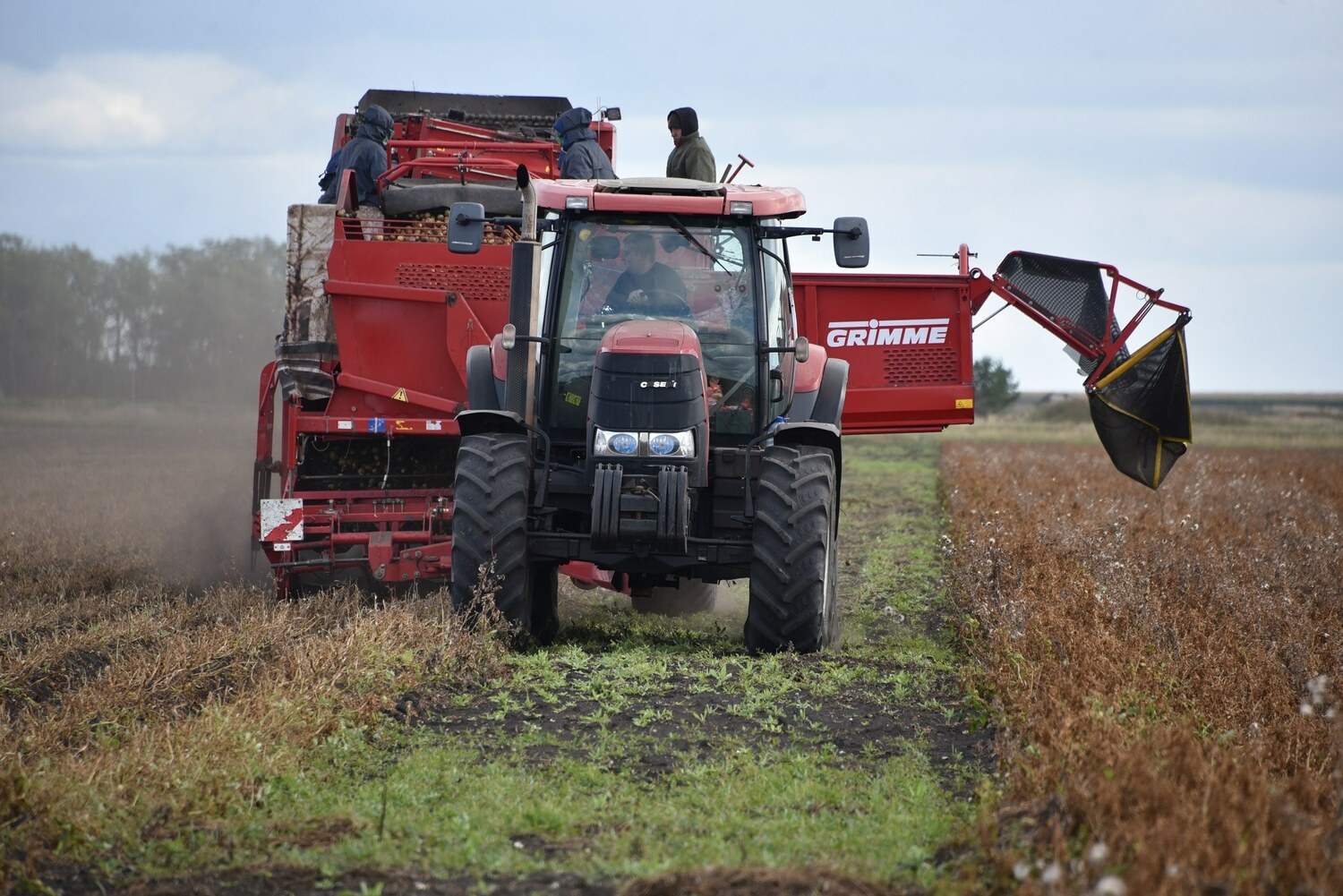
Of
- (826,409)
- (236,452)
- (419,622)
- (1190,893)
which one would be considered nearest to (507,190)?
(826,409)

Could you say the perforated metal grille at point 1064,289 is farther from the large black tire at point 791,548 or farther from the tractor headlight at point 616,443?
the tractor headlight at point 616,443

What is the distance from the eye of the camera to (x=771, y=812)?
492 cm

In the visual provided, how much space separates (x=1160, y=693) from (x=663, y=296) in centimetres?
332

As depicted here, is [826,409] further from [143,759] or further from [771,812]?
[143,759]

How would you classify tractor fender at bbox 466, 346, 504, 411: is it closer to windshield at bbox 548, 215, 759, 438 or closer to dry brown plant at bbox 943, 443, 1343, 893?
windshield at bbox 548, 215, 759, 438

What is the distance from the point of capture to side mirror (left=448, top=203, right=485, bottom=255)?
7598mm

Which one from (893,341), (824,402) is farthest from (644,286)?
(893,341)

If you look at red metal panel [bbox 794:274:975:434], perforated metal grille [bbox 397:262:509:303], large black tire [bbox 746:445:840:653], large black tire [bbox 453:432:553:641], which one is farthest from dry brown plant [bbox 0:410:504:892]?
red metal panel [bbox 794:274:975:434]

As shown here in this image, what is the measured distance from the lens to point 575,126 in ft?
34.9

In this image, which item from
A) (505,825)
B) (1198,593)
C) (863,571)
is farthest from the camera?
(863,571)

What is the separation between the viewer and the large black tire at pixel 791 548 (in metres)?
7.37

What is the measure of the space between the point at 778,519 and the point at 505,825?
117 inches

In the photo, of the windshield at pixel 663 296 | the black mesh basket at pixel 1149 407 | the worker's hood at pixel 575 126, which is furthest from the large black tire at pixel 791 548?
the worker's hood at pixel 575 126

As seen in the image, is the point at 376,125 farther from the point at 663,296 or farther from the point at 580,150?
the point at 663,296
